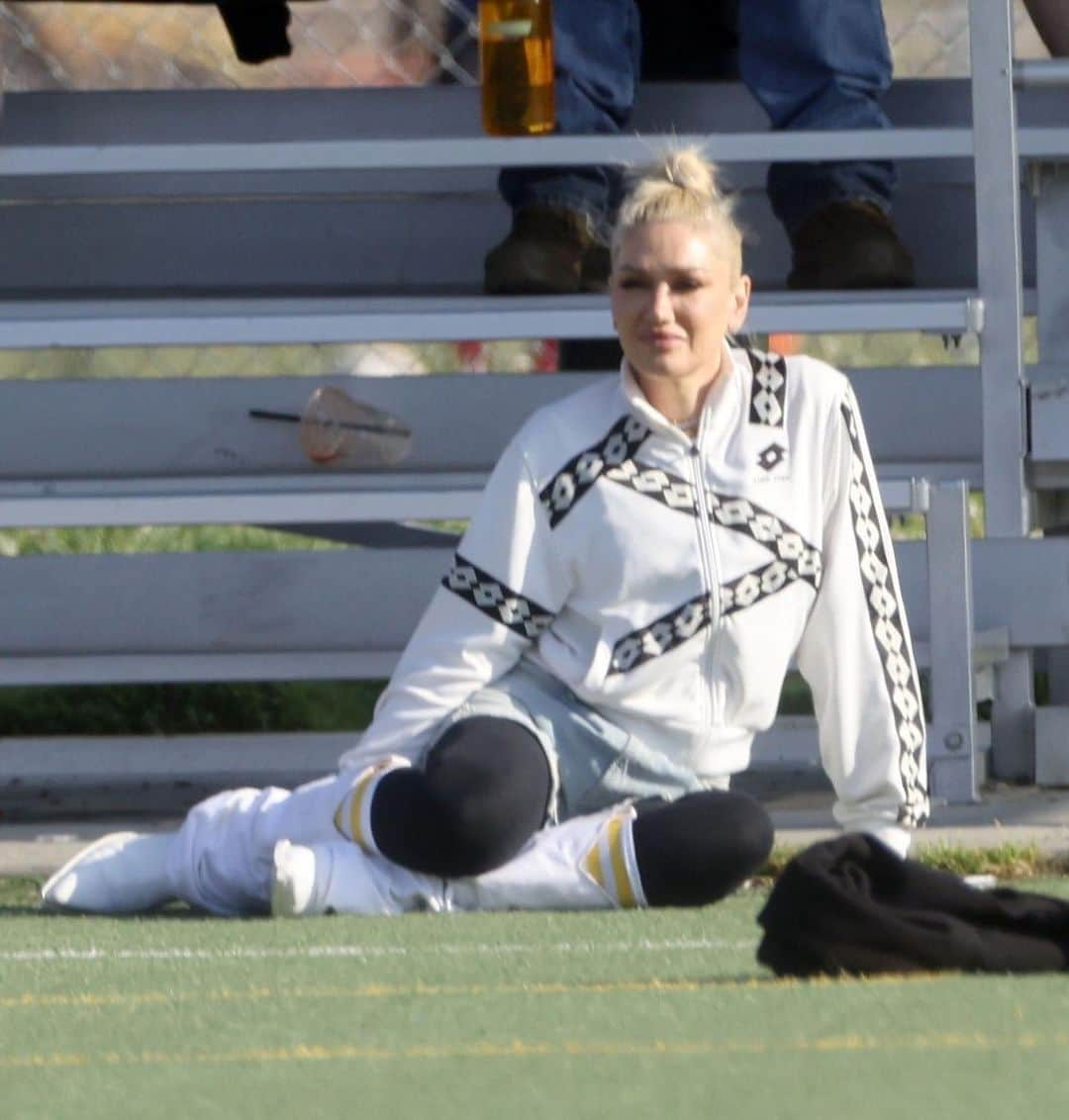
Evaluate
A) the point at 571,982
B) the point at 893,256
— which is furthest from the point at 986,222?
the point at 571,982

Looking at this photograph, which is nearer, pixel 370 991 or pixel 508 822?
pixel 370 991

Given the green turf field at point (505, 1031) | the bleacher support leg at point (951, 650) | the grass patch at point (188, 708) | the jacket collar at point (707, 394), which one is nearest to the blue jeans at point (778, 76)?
the bleacher support leg at point (951, 650)

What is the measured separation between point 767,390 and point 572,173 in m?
1.87

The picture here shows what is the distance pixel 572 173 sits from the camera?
18.9ft

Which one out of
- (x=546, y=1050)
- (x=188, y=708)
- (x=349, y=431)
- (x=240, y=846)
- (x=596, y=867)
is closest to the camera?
(x=546, y=1050)

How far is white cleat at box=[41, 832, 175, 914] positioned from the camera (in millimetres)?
3941

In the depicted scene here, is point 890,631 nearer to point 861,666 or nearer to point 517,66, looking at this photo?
point 861,666

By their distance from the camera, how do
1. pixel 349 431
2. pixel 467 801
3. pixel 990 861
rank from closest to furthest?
pixel 467 801 < pixel 990 861 < pixel 349 431

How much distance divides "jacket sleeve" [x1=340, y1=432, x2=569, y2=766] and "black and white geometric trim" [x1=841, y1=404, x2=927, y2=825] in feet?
1.45

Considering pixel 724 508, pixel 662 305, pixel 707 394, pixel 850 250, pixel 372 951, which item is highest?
pixel 850 250

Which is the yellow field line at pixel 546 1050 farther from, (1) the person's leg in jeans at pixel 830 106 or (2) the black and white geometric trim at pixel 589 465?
(1) the person's leg in jeans at pixel 830 106

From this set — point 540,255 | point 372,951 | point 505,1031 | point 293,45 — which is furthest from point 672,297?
point 293,45

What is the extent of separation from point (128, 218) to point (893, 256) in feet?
6.25

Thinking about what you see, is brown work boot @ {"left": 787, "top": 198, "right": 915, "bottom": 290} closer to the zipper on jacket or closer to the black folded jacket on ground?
the zipper on jacket
